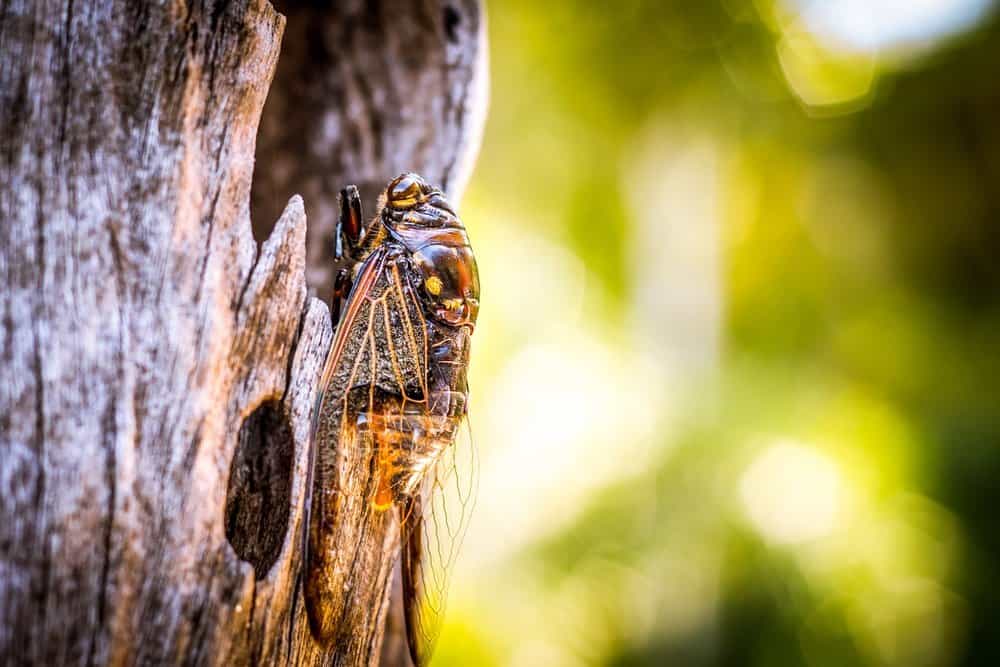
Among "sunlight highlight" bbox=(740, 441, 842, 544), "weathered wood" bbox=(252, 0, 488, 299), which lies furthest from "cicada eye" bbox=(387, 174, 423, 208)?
"sunlight highlight" bbox=(740, 441, 842, 544)

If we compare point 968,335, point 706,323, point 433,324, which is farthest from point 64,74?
point 968,335

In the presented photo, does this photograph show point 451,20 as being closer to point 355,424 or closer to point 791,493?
point 355,424

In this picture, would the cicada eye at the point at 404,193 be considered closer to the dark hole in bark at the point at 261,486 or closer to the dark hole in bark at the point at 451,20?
the dark hole in bark at the point at 261,486

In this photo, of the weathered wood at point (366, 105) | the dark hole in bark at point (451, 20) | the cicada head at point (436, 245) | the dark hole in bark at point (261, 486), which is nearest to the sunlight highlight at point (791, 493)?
the weathered wood at point (366, 105)

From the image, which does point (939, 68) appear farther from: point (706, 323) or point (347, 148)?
point (347, 148)

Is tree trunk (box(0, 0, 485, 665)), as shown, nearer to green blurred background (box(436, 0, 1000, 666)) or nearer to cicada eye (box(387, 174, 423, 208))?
cicada eye (box(387, 174, 423, 208))
